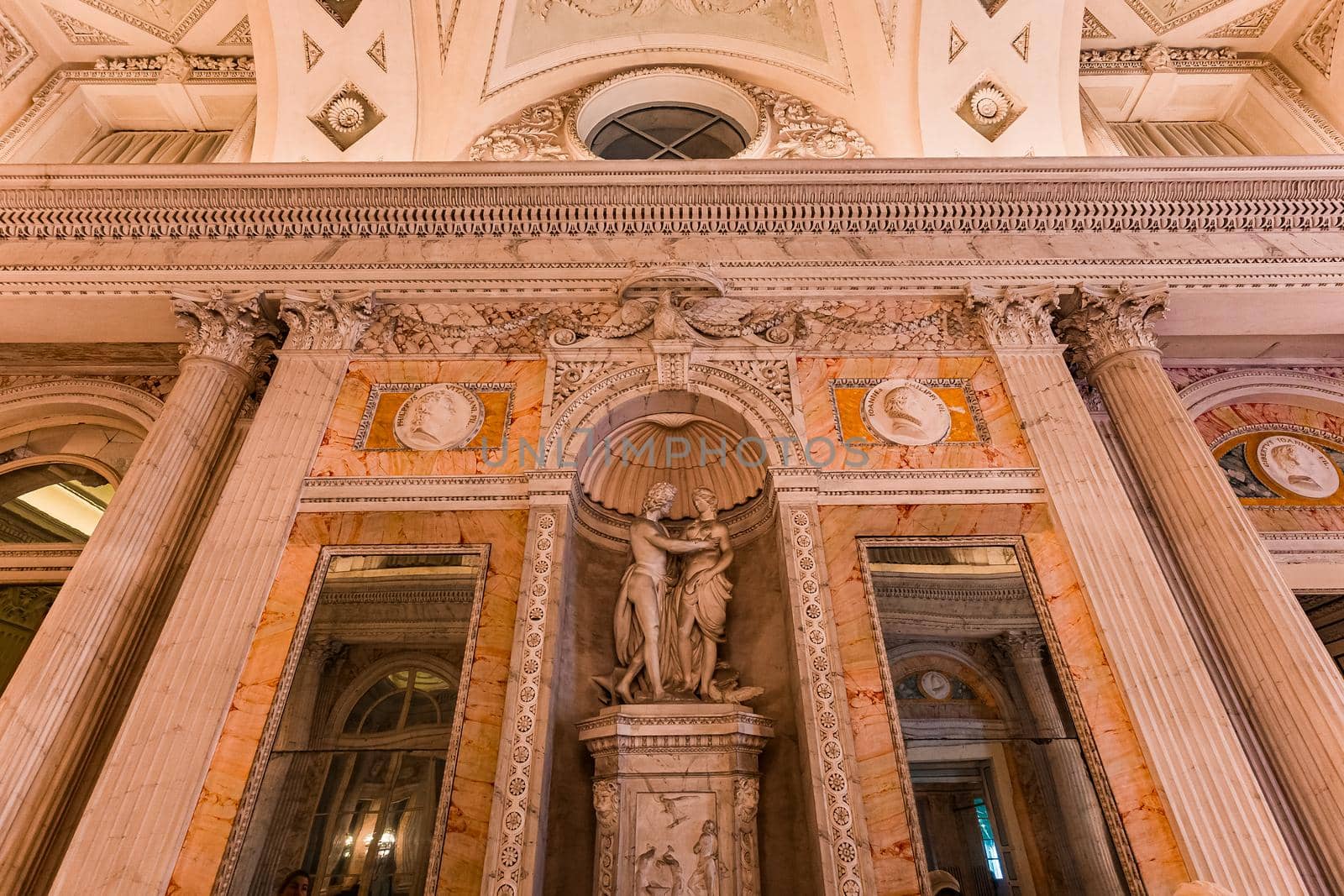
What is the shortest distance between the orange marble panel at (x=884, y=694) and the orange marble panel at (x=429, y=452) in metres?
2.35

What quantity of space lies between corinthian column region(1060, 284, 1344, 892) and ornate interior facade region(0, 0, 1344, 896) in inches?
1.1

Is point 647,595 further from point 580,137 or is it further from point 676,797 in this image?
point 580,137

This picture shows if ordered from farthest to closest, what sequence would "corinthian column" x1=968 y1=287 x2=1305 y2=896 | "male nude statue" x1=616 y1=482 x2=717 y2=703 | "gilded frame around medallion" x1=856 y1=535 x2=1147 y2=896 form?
"male nude statue" x1=616 y1=482 x2=717 y2=703
"gilded frame around medallion" x1=856 y1=535 x2=1147 y2=896
"corinthian column" x1=968 y1=287 x2=1305 y2=896

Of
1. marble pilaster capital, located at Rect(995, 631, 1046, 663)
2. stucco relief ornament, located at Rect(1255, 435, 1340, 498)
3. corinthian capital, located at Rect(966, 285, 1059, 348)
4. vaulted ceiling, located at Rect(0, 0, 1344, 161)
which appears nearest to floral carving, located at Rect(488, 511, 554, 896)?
marble pilaster capital, located at Rect(995, 631, 1046, 663)

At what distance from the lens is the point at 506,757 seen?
417cm

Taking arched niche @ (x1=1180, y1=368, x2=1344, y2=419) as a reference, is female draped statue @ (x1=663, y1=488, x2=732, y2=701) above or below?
below

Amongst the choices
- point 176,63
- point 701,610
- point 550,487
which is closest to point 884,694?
point 701,610

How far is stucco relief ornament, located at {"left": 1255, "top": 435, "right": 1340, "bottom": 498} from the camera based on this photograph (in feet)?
20.5

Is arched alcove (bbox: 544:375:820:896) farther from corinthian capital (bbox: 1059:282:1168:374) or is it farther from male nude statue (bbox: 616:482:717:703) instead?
corinthian capital (bbox: 1059:282:1168:374)

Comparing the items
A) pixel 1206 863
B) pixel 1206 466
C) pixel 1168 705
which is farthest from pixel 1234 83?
pixel 1206 863

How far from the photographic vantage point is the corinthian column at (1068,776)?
391 cm

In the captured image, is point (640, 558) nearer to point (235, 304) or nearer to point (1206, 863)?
point (1206, 863)

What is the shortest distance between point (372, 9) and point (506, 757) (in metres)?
7.42

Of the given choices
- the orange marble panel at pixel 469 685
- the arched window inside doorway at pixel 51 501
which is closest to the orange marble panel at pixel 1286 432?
the orange marble panel at pixel 469 685
